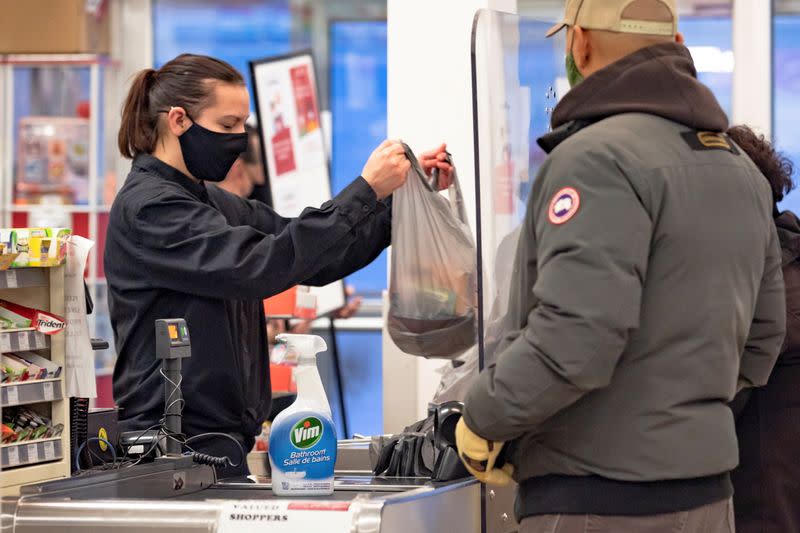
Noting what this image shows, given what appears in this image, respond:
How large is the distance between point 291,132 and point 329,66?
1967mm

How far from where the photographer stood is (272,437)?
2146mm

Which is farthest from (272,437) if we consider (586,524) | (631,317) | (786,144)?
(786,144)

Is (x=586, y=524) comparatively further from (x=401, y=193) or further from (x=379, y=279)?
(x=379, y=279)

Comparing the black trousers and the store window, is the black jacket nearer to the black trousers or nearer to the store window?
the black trousers

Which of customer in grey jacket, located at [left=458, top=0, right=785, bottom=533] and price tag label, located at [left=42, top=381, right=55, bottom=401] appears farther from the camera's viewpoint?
price tag label, located at [left=42, top=381, right=55, bottom=401]

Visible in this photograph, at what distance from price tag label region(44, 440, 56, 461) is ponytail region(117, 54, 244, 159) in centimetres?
81

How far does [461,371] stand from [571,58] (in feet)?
3.32

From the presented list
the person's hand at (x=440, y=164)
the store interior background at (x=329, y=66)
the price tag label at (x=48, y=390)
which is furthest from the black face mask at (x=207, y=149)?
the store interior background at (x=329, y=66)

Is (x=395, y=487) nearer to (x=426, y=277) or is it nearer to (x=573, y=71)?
(x=426, y=277)

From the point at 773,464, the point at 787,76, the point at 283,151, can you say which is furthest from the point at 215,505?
the point at 787,76

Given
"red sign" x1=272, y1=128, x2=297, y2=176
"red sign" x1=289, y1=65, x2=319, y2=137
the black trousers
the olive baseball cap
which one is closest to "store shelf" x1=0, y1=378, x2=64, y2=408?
the olive baseball cap

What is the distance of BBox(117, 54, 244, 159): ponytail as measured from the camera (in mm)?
2678

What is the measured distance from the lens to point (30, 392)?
2.21 m

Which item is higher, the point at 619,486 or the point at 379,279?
the point at 619,486
